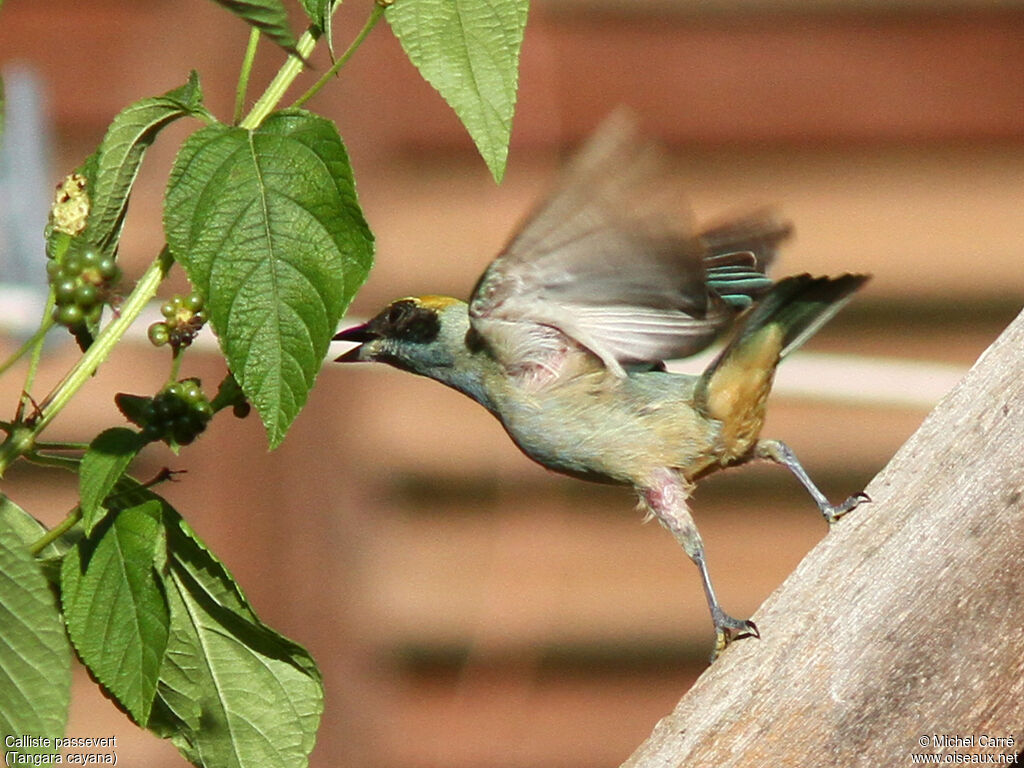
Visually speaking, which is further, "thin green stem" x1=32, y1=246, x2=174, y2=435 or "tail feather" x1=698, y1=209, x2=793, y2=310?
"tail feather" x1=698, y1=209, x2=793, y2=310

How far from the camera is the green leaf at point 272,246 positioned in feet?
3.22

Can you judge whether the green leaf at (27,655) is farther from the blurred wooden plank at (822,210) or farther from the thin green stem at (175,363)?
the blurred wooden plank at (822,210)

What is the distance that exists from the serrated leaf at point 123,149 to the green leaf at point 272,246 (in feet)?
0.13

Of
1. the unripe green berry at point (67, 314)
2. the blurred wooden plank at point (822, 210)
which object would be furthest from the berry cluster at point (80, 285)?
the blurred wooden plank at point (822, 210)

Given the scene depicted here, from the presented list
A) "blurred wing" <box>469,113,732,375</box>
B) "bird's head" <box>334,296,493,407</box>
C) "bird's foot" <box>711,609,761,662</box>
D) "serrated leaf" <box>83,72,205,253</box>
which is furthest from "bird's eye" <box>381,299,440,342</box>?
"serrated leaf" <box>83,72,205,253</box>

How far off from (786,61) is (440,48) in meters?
3.04

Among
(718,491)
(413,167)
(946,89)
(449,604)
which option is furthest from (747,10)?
(449,604)

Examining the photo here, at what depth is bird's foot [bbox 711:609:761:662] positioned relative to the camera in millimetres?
1338

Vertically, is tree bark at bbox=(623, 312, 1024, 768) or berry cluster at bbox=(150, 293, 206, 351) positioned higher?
berry cluster at bbox=(150, 293, 206, 351)

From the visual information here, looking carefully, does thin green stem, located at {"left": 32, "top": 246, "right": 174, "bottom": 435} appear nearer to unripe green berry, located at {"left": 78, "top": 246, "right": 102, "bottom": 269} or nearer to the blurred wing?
unripe green berry, located at {"left": 78, "top": 246, "right": 102, "bottom": 269}

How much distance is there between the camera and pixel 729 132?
3.87 m

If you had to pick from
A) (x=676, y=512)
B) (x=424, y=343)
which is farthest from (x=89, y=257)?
(x=676, y=512)

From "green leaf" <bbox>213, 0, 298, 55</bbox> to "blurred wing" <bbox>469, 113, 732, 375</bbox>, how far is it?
0.57 metres

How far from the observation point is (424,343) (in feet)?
7.22
